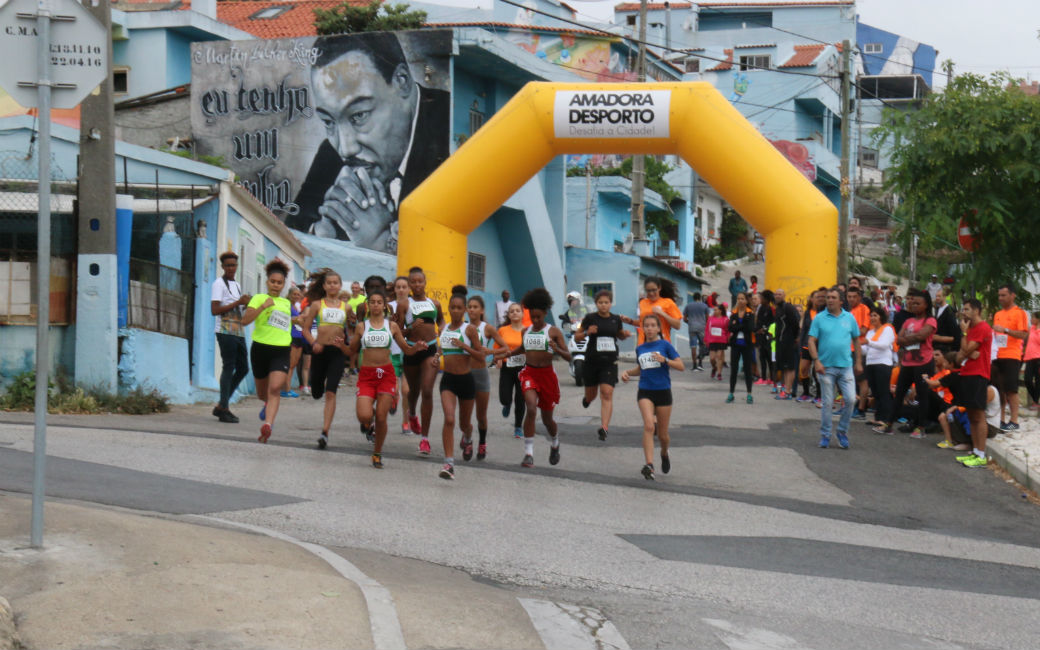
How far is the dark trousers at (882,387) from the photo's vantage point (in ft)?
52.8

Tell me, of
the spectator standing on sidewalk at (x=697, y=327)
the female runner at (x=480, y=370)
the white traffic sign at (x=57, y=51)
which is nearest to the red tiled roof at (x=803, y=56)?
the spectator standing on sidewalk at (x=697, y=327)

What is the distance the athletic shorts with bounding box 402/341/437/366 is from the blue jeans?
4.55m

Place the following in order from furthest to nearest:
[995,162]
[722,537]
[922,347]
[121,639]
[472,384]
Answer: [995,162]
[922,347]
[472,384]
[722,537]
[121,639]

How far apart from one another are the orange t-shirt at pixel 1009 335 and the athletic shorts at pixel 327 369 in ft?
25.5

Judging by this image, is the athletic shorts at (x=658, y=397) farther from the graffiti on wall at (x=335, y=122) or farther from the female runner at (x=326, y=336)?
the graffiti on wall at (x=335, y=122)

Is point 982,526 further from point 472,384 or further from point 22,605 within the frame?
point 22,605

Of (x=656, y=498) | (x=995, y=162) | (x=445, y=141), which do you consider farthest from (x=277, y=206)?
(x=656, y=498)

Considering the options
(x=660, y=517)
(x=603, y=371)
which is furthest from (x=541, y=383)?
(x=660, y=517)

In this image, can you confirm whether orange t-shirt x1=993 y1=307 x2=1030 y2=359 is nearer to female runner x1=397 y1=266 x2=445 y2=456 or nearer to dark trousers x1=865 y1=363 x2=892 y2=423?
dark trousers x1=865 y1=363 x2=892 y2=423

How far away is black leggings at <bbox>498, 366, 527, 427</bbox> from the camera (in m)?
14.3

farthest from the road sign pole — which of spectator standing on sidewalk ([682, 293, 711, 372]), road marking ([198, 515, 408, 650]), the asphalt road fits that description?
spectator standing on sidewalk ([682, 293, 711, 372])

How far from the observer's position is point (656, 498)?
1092cm

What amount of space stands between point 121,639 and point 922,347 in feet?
39.2

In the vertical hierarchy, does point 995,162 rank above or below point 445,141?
below
